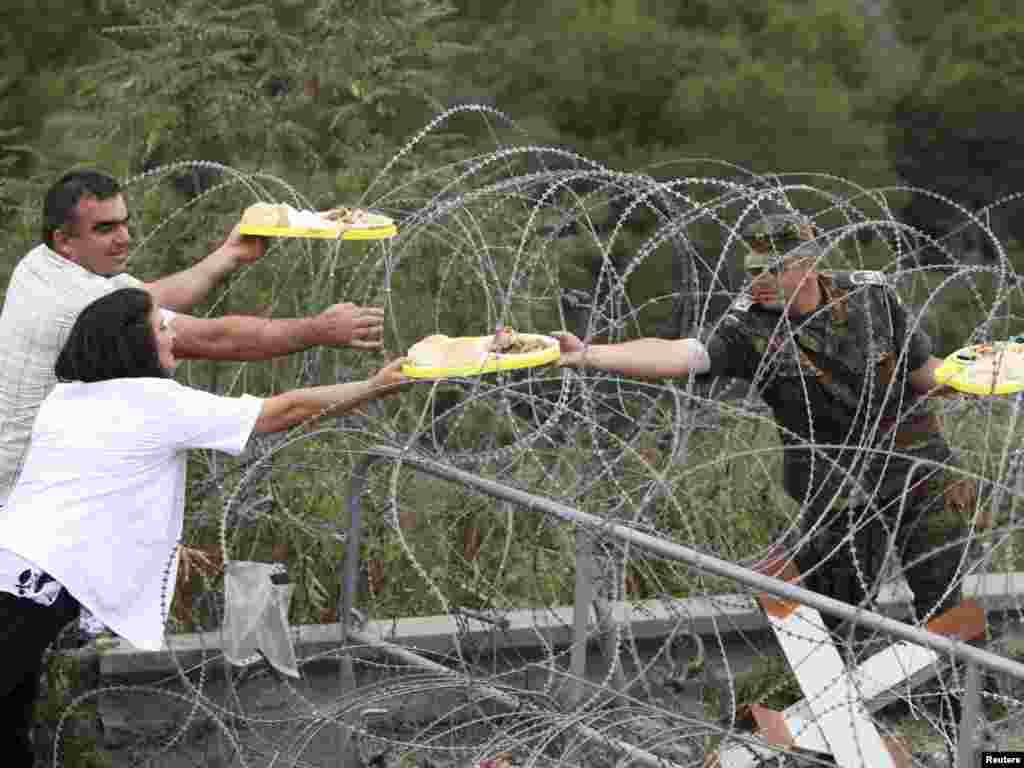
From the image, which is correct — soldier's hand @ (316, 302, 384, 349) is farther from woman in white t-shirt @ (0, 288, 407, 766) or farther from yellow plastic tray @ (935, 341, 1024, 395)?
yellow plastic tray @ (935, 341, 1024, 395)

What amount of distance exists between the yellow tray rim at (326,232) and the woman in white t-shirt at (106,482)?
0.88 meters

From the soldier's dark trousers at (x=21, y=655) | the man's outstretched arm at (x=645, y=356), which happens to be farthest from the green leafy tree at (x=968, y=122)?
the soldier's dark trousers at (x=21, y=655)

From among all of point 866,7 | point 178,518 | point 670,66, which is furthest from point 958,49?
point 178,518

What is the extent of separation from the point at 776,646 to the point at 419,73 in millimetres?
4980

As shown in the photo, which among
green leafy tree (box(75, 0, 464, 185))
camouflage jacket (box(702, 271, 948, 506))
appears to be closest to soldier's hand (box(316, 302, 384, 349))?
camouflage jacket (box(702, 271, 948, 506))

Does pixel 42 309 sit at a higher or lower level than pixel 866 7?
higher

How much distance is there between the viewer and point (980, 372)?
4570mm

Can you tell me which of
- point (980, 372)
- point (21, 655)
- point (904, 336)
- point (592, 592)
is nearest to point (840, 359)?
point (904, 336)

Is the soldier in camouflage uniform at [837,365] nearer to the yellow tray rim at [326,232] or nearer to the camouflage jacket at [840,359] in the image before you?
the camouflage jacket at [840,359]

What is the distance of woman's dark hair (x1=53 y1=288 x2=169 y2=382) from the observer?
4.05 meters

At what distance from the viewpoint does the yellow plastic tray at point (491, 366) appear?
4227 millimetres

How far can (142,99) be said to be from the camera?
1001cm

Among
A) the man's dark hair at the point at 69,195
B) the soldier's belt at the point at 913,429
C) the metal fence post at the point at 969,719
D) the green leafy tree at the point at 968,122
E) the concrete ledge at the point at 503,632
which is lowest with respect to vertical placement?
the green leafy tree at the point at 968,122

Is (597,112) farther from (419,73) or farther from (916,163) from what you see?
(419,73)
